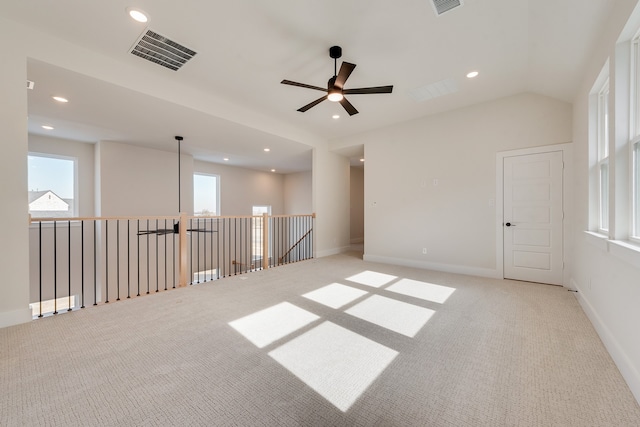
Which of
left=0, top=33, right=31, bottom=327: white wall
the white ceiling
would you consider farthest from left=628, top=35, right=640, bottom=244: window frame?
left=0, top=33, right=31, bottom=327: white wall

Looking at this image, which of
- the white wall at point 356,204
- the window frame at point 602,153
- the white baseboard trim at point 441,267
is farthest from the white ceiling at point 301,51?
the white wall at point 356,204

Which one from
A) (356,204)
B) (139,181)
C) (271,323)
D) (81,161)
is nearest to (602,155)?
(271,323)

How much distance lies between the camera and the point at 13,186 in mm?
2443

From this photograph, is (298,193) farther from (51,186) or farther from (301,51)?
(301,51)

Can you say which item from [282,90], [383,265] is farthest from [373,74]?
[383,265]

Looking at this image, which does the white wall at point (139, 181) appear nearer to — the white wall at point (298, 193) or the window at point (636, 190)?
the white wall at point (298, 193)

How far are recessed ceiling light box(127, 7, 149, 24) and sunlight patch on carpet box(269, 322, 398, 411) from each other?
10.8 feet

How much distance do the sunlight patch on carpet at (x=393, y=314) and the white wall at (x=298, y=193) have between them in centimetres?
714

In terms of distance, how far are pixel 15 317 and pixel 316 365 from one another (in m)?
3.03

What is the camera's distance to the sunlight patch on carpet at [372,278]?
3799mm

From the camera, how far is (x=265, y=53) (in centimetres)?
290

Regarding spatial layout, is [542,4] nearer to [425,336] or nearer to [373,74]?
[373,74]

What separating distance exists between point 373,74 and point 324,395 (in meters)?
3.57

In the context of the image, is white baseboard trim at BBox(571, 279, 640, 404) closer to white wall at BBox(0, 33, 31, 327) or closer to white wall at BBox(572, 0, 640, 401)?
white wall at BBox(572, 0, 640, 401)
